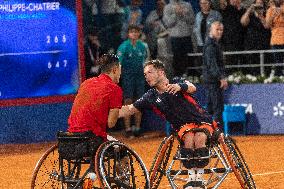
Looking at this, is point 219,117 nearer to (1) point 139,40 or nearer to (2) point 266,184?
(1) point 139,40

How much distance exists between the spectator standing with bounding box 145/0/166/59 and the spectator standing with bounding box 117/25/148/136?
2.76ft

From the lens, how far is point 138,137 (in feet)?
61.3

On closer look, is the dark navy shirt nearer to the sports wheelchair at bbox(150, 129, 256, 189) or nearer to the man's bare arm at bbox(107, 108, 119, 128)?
the sports wheelchair at bbox(150, 129, 256, 189)

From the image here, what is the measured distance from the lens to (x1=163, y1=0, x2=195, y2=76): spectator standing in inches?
757

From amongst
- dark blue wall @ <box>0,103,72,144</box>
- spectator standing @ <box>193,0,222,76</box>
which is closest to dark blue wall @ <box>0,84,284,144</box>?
dark blue wall @ <box>0,103,72,144</box>

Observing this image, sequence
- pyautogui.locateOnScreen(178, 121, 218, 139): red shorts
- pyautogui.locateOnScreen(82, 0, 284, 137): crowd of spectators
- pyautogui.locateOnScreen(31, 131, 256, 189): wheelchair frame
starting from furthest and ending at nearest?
pyautogui.locateOnScreen(82, 0, 284, 137): crowd of spectators → pyautogui.locateOnScreen(178, 121, 218, 139): red shorts → pyautogui.locateOnScreen(31, 131, 256, 189): wheelchair frame

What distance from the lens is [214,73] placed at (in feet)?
56.2

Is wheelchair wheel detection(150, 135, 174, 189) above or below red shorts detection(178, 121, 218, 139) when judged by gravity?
below

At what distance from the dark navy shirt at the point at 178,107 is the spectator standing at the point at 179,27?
8.83 m

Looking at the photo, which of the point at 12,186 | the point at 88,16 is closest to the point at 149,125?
the point at 88,16

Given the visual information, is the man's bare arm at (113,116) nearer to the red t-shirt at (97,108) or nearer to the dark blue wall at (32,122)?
the red t-shirt at (97,108)

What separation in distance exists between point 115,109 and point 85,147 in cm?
51

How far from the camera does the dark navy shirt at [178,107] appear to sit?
34.0ft

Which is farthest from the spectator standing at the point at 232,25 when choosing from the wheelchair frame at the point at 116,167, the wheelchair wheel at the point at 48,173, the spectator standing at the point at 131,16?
the wheelchair frame at the point at 116,167
